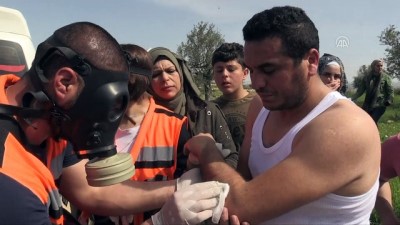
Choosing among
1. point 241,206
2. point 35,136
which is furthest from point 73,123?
point 241,206

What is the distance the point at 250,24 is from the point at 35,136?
1183 mm

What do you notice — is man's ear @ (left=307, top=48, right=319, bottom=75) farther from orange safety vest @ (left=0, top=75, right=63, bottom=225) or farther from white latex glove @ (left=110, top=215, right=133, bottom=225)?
white latex glove @ (left=110, top=215, right=133, bottom=225)

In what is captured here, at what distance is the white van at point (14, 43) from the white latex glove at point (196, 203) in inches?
128

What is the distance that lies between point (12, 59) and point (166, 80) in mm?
2031

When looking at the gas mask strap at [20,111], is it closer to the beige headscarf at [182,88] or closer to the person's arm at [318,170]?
the person's arm at [318,170]

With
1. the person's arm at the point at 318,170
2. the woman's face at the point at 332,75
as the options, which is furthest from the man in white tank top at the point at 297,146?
the woman's face at the point at 332,75

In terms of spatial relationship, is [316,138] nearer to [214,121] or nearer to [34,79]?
[34,79]

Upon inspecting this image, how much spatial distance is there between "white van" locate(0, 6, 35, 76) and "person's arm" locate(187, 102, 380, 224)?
139 inches

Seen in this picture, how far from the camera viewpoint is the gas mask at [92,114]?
187 centimetres

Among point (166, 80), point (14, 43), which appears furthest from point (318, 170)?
point (14, 43)

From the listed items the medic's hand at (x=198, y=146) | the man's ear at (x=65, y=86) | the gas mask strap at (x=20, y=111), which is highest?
the man's ear at (x=65, y=86)

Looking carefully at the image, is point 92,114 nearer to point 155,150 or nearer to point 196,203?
point 196,203

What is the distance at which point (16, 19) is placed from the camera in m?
5.22

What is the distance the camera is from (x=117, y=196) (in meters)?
2.61
